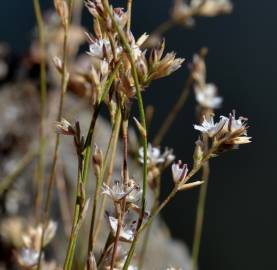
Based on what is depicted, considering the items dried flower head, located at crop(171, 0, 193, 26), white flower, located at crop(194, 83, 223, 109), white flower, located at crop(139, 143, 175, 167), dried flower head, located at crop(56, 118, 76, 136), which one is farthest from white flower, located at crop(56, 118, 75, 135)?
dried flower head, located at crop(171, 0, 193, 26)

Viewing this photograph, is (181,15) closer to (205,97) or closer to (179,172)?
(205,97)

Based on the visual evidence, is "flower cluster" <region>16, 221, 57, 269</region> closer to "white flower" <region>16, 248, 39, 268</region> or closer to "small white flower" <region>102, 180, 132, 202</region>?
"white flower" <region>16, 248, 39, 268</region>

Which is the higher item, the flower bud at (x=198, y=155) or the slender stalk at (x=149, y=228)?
the flower bud at (x=198, y=155)

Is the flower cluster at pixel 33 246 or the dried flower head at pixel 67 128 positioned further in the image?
the flower cluster at pixel 33 246

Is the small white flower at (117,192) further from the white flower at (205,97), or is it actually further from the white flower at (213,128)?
the white flower at (205,97)

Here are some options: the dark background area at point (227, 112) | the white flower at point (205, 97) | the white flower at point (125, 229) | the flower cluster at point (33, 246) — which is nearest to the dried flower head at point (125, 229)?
the white flower at point (125, 229)
